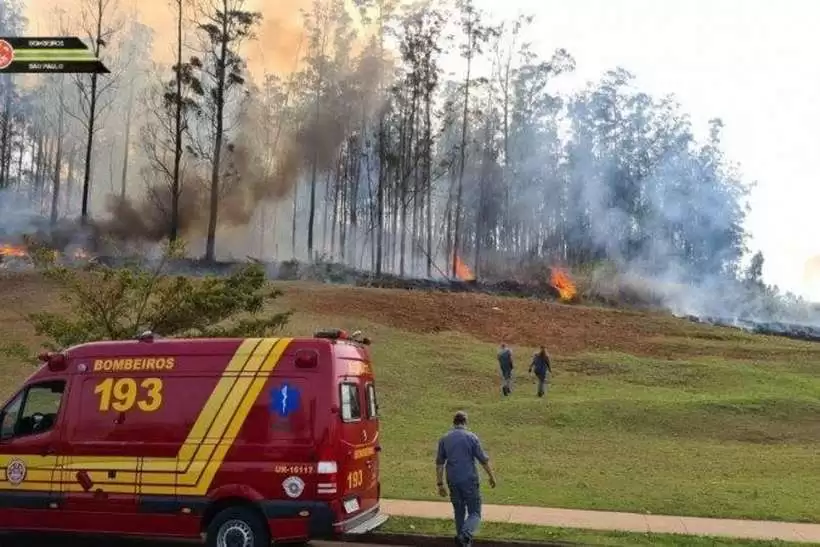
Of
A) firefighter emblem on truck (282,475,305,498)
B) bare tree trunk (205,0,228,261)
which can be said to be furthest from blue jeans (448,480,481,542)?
bare tree trunk (205,0,228,261)

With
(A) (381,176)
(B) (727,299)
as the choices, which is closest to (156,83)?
(A) (381,176)

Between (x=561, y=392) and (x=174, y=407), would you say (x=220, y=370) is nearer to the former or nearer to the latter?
(x=174, y=407)

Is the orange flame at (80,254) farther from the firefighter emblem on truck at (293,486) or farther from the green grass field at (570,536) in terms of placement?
the firefighter emblem on truck at (293,486)

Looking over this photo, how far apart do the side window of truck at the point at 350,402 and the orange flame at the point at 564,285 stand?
41254mm

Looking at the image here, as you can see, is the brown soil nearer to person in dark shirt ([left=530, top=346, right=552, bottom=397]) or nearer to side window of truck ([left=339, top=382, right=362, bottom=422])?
person in dark shirt ([left=530, top=346, right=552, bottom=397])

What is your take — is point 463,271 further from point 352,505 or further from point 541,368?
point 352,505

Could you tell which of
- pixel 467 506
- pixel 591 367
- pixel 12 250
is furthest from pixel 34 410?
pixel 12 250

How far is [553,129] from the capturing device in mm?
73625

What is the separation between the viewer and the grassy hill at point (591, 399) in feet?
47.9

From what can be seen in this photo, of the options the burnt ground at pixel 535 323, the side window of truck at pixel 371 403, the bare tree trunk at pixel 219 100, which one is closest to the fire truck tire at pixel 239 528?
the side window of truck at pixel 371 403

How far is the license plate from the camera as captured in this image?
9008mm

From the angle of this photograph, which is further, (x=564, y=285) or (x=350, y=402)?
(x=564, y=285)

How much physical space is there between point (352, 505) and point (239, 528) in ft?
3.88

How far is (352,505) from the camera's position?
9.16 meters
